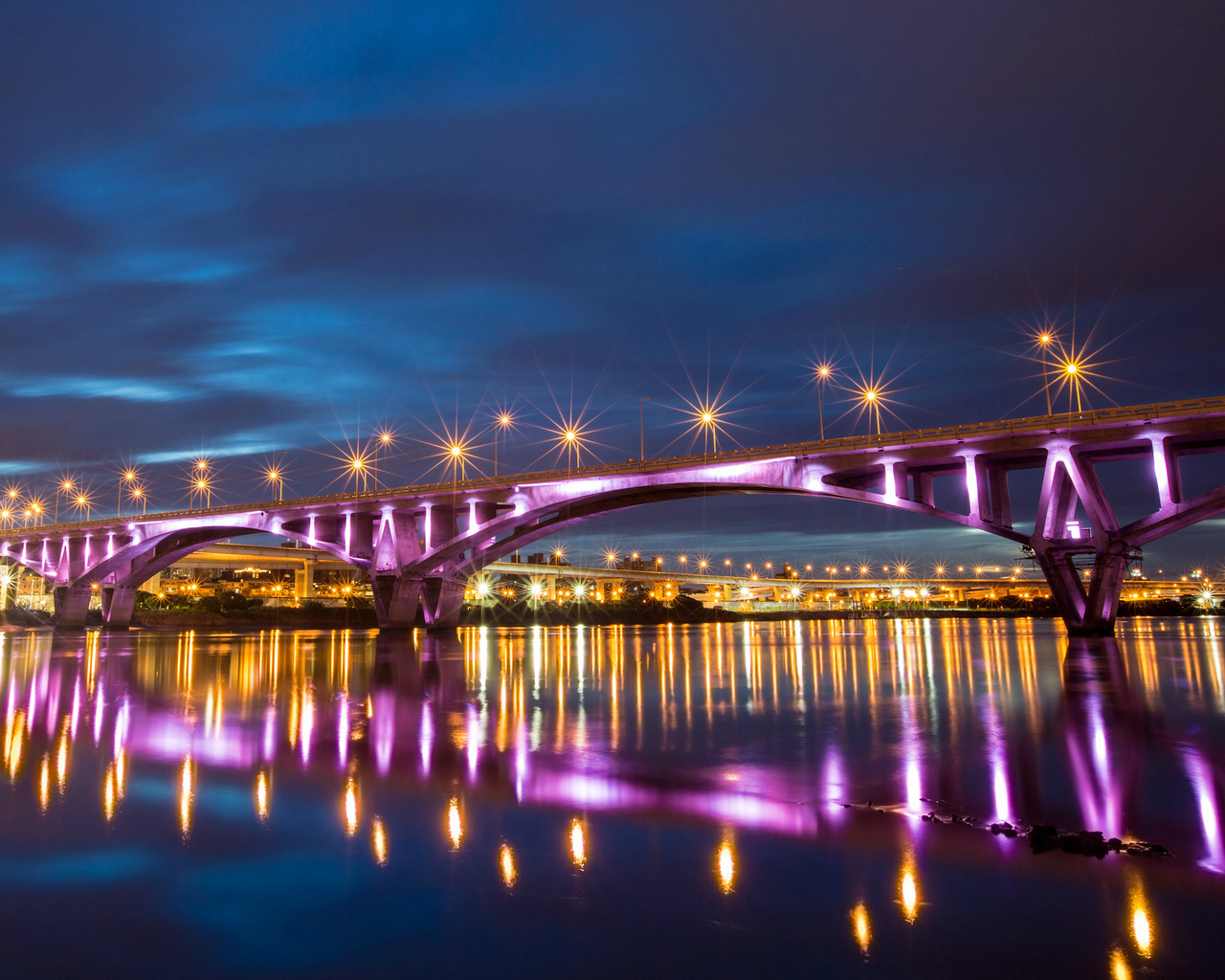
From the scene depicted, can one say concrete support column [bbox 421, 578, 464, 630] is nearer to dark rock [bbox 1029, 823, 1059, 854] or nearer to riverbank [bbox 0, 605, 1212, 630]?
riverbank [bbox 0, 605, 1212, 630]

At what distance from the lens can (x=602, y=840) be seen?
8164mm

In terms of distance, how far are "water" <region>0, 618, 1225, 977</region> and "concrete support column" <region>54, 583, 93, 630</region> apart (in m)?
91.5

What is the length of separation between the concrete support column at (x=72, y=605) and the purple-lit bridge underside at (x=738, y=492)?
155 millimetres

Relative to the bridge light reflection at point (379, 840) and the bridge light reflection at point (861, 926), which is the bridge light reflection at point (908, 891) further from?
the bridge light reflection at point (379, 840)

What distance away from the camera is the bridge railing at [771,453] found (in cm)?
4197

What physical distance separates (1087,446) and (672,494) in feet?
95.8

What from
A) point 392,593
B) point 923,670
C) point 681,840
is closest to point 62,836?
point 681,840

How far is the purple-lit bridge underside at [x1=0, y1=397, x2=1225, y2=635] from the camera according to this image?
43.5 m

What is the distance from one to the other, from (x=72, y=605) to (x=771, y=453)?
3334 inches

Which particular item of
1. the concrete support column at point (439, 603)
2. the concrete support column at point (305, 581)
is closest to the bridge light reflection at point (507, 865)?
the concrete support column at point (439, 603)

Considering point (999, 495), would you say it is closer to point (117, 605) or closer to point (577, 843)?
point (577, 843)

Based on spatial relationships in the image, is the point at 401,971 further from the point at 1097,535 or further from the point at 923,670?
the point at 1097,535

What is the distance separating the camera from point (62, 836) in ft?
27.5

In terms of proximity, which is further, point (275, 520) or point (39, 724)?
point (275, 520)
